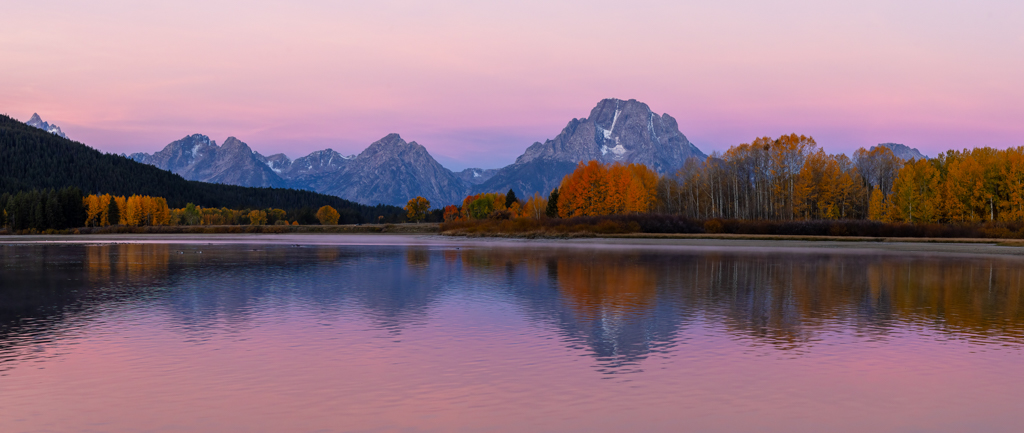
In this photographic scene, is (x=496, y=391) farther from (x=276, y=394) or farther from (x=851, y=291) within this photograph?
(x=851, y=291)

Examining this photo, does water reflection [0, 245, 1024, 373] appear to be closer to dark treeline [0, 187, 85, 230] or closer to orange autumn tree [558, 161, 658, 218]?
orange autumn tree [558, 161, 658, 218]

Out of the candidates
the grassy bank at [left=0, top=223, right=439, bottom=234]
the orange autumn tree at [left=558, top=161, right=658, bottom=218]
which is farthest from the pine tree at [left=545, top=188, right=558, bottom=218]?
the grassy bank at [left=0, top=223, right=439, bottom=234]

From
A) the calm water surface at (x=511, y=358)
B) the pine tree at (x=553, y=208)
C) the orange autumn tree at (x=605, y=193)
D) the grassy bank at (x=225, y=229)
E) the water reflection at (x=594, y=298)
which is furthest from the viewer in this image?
the grassy bank at (x=225, y=229)

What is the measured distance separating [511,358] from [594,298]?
11.8 meters

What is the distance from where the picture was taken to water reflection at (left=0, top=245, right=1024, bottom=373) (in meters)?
18.2

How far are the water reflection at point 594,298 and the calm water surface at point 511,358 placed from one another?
18cm

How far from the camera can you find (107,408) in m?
10.9

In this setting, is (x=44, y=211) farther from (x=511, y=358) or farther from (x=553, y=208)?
(x=511, y=358)

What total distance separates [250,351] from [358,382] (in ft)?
14.2

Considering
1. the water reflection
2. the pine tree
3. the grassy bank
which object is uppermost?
the pine tree

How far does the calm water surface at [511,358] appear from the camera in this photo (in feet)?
34.6

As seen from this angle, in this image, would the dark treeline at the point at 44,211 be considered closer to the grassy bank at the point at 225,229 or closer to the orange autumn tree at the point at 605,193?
the grassy bank at the point at 225,229

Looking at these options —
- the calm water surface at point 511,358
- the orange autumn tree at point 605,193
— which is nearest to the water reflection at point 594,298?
the calm water surface at point 511,358

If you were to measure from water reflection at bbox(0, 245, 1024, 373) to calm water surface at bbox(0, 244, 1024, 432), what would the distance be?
0.18 metres
